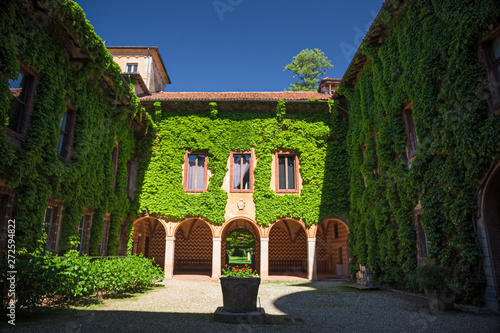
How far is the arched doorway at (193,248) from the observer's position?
2019 cm

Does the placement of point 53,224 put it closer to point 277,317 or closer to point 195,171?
point 277,317

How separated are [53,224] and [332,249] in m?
14.7

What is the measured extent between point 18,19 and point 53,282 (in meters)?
6.05

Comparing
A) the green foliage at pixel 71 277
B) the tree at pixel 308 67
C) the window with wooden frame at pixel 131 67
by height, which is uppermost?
the tree at pixel 308 67

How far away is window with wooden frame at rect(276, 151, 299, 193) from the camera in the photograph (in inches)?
642

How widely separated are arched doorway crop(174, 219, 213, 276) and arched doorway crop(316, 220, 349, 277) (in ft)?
22.8

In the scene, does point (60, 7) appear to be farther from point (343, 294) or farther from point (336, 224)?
point (336, 224)

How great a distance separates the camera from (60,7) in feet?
26.4

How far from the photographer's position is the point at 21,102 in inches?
317

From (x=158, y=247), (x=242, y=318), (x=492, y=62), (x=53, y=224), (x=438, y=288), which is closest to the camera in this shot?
(x=242, y=318)

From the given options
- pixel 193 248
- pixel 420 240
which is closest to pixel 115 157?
pixel 193 248

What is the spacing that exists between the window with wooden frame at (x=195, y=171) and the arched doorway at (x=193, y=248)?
4.46m

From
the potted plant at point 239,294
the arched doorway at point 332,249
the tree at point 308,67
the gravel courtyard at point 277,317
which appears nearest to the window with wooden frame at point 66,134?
the gravel courtyard at point 277,317

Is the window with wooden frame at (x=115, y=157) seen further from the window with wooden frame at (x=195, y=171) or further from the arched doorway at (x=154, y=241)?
the arched doorway at (x=154, y=241)
